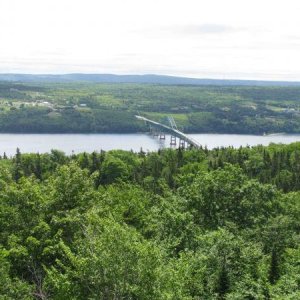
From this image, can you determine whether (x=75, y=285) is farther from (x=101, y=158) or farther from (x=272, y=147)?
(x=272, y=147)

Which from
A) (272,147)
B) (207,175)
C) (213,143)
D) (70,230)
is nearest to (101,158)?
(272,147)

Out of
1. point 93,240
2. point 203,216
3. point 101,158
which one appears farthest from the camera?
point 101,158

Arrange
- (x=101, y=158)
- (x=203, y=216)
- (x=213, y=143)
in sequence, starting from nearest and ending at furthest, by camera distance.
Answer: (x=203, y=216), (x=101, y=158), (x=213, y=143)

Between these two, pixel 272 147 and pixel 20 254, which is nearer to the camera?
pixel 20 254

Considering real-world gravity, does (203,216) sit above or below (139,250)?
below

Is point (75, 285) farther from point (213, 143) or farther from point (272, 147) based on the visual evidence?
point (213, 143)

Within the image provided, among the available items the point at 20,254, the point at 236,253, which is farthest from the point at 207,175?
the point at 20,254

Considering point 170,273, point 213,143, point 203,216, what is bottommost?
point 213,143
